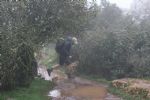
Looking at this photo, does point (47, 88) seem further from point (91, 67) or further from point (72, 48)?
point (72, 48)

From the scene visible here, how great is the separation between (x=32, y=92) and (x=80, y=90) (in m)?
2.62

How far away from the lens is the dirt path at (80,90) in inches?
617

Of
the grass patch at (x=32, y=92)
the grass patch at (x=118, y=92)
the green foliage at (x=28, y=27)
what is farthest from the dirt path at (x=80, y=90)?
the green foliage at (x=28, y=27)

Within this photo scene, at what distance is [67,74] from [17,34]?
282 inches

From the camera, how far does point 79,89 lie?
57.9 feet

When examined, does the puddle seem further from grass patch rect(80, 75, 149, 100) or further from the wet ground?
grass patch rect(80, 75, 149, 100)

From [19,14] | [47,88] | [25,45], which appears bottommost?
[47,88]

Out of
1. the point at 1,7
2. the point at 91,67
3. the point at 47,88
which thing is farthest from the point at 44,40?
the point at 91,67

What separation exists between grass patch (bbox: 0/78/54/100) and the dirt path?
52 centimetres

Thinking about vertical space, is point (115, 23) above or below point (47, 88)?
above

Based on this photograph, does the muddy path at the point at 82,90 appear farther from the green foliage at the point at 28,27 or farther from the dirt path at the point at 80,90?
the green foliage at the point at 28,27

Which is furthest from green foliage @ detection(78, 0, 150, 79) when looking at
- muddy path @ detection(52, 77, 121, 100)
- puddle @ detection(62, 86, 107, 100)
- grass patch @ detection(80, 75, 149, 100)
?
puddle @ detection(62, 86, 107, 100)

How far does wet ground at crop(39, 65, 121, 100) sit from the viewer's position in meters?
15.7

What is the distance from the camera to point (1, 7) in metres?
15.2
